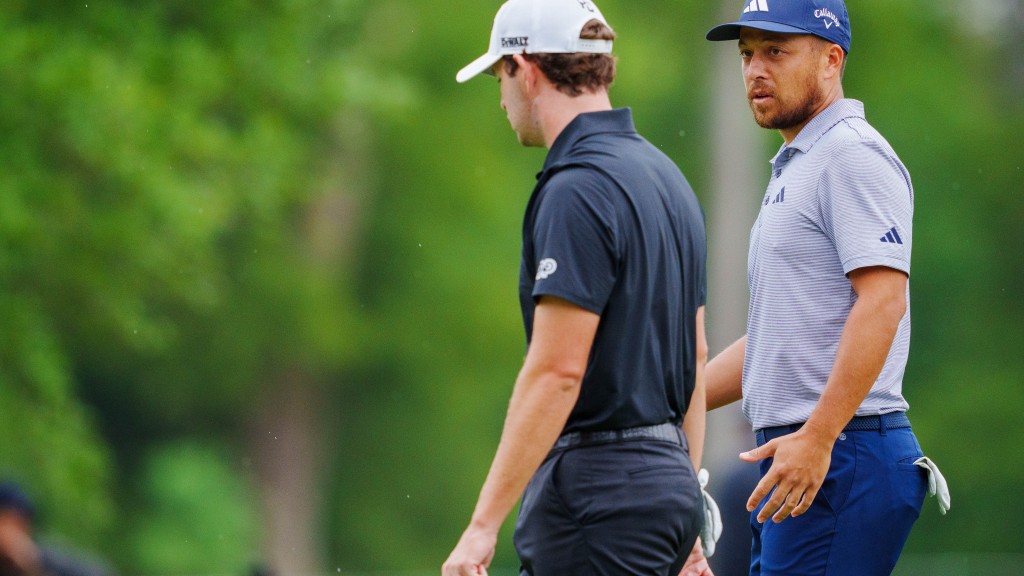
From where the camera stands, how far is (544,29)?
4.07 m

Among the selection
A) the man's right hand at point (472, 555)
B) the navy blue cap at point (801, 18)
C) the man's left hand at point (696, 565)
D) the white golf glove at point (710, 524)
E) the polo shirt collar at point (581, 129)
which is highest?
the navy blue cap at point (801, 18)

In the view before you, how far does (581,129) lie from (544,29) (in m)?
0.26

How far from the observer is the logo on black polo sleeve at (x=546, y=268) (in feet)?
12.5

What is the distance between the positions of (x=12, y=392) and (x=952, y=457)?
17935 mm

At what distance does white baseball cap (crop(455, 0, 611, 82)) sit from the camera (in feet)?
13.3

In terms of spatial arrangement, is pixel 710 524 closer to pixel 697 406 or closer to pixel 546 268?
pixel 697 406

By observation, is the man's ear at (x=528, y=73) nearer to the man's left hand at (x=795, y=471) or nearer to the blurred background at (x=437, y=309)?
the man's left hand at (x=795, y=471)

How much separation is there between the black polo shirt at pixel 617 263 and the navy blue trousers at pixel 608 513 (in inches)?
3.5

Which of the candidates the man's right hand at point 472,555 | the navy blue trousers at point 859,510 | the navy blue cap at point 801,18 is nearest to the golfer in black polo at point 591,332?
the man's right hand at point 472,555

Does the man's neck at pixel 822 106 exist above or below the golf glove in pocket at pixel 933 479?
→ above

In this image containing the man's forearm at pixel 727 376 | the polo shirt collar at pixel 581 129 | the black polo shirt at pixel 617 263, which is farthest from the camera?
the man's forearm at pixel 727 376

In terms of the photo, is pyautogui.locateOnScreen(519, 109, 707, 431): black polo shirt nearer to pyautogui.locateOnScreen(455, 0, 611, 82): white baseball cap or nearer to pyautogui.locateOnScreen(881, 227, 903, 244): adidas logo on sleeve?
pyautogui.locateOnScreen(455, 0, 611, 82): white baseball cap

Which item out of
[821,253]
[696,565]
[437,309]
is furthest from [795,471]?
→ [437,309]

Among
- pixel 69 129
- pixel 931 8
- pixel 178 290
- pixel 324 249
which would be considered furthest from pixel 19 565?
pixel 931 8
